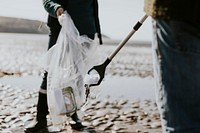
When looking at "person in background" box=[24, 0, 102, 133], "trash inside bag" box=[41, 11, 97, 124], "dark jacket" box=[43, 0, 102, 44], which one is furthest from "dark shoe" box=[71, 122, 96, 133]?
"dark jacket" box=[43, 0, 102, 44]

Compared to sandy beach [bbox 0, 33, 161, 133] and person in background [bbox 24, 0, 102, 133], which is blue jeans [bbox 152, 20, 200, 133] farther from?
sandy beach [bbox 0, 33, 161, 133]

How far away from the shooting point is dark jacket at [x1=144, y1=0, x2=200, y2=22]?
1.33 meters

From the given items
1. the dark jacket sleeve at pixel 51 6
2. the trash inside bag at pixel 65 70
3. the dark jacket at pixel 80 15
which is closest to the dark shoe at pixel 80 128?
the trash inside bag at pixel 65 70

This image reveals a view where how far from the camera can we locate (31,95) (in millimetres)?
6793

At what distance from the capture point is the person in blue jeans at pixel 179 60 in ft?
4.40

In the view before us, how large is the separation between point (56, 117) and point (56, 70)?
0.52m

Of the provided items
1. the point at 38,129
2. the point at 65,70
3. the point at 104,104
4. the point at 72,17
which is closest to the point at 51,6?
the point at 72,17

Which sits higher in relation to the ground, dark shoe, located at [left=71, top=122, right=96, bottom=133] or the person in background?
the person in background

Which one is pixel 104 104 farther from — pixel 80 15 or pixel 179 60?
pixel 179 60

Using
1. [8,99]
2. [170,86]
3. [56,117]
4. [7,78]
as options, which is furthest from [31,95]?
[170,86]

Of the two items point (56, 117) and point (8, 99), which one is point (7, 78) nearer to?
point (8, 99)

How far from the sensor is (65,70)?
3.94 meters

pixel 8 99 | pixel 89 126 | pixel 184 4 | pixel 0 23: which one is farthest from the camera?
pixel 0 23

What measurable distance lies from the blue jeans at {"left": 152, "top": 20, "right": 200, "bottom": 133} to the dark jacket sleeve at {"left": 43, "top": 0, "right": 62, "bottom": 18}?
2578 millimetres
